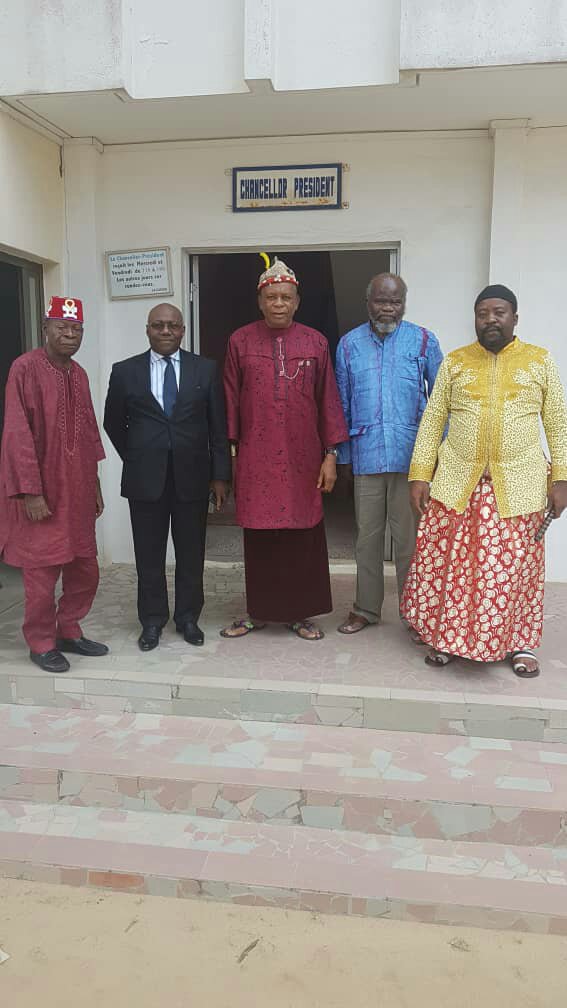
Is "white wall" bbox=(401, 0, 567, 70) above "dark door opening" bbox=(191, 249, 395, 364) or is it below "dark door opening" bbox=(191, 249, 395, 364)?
above

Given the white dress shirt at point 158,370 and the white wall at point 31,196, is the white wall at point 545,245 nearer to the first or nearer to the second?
the white dress shirt at point 158,370

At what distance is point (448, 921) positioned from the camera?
2.45 meters

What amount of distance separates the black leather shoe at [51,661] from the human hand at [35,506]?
633 millimetres

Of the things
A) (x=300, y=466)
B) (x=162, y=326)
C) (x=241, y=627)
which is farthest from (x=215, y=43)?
(x=241, y=627)

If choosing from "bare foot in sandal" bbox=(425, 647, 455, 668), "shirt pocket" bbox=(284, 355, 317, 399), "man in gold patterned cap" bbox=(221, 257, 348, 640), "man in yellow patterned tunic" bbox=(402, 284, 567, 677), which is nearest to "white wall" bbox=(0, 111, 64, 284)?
"man in gold patterned cap" bbox=(221, 257, 348, 640)

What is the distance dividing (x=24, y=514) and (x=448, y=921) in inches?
91.4

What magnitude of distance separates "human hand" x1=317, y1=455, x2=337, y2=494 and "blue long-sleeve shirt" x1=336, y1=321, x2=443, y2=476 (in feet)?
0.50

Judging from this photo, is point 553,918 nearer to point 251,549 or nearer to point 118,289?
point 251,549

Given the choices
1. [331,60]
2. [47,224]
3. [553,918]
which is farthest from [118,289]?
[553,918]

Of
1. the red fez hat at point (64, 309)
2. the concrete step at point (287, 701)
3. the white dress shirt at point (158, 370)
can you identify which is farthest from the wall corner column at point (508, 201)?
the concrete step at point (287, 701)

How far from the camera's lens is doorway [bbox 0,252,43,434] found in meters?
5.00

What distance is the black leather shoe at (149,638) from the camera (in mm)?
3908

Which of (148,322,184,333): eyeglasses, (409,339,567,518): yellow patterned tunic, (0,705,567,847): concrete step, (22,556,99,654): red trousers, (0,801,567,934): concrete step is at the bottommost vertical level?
(0,801,567,934): concrete step

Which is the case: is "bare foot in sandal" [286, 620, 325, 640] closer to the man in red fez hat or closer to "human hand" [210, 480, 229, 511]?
"human hand" [210, 480, 229, 511]
